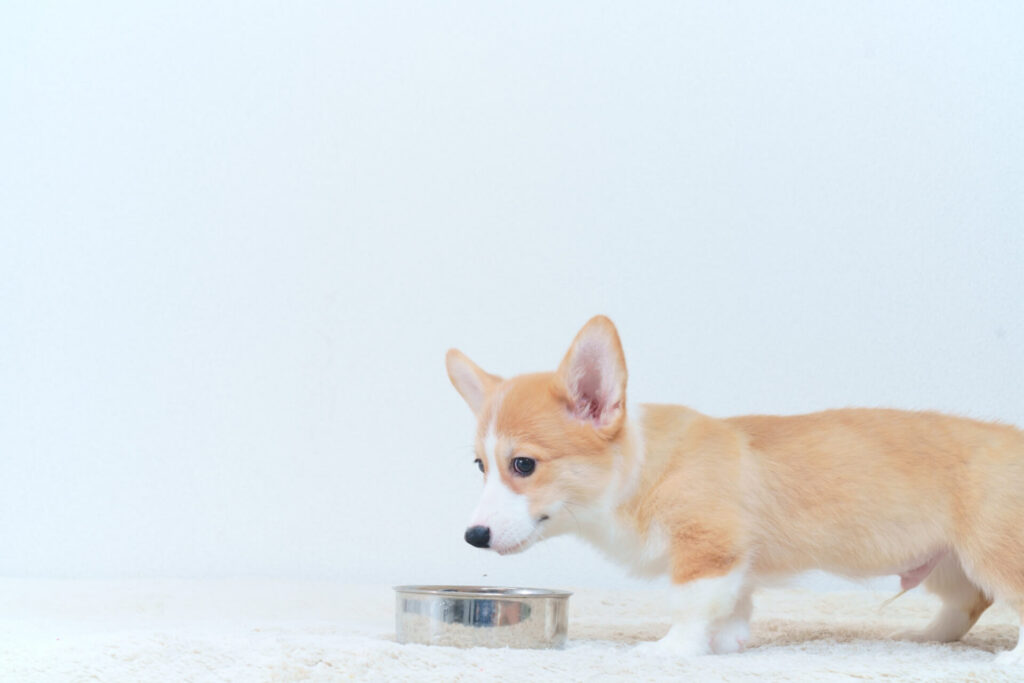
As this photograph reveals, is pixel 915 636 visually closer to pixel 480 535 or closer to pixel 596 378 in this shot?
pixel 596 378

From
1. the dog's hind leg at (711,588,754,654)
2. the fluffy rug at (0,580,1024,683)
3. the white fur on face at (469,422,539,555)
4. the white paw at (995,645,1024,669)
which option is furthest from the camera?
the dog's hind leg at (711,588,754,654)

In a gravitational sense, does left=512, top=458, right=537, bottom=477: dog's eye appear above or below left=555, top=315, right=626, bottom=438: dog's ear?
below

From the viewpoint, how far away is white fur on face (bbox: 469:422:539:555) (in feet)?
6.51

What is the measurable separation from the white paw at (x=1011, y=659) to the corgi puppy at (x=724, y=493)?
10 cm

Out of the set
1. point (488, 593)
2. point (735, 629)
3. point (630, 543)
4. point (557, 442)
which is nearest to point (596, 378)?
point (557, 442)

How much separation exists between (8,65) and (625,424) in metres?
2.83

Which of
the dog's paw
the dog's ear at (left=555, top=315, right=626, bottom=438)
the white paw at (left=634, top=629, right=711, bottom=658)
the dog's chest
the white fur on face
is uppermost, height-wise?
the dog's ear at (left=555, top=315, right=626, bottom=438)

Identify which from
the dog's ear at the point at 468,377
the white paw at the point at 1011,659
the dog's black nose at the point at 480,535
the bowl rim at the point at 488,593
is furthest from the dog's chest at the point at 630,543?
the white paw at the point at 1011,659

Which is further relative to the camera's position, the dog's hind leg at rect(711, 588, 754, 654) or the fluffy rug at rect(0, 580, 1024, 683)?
the dog's hind leg at rect(711, 588, 754, 654)

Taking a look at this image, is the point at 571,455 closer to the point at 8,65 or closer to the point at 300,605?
the point at 300,605

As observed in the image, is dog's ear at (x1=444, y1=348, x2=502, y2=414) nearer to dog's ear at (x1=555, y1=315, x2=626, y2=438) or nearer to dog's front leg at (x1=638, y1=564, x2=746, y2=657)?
dog's ear at (x1=555, y1=315, x2=626, y2=438)

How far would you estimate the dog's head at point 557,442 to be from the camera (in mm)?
2031

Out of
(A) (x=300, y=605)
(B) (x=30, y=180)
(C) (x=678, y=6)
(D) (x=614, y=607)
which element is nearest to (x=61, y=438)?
(B) (x=30, y=180)

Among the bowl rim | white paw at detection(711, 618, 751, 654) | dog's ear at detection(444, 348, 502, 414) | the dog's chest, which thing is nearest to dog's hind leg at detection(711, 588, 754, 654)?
white paw at detection(711, 618, 751, 654)
